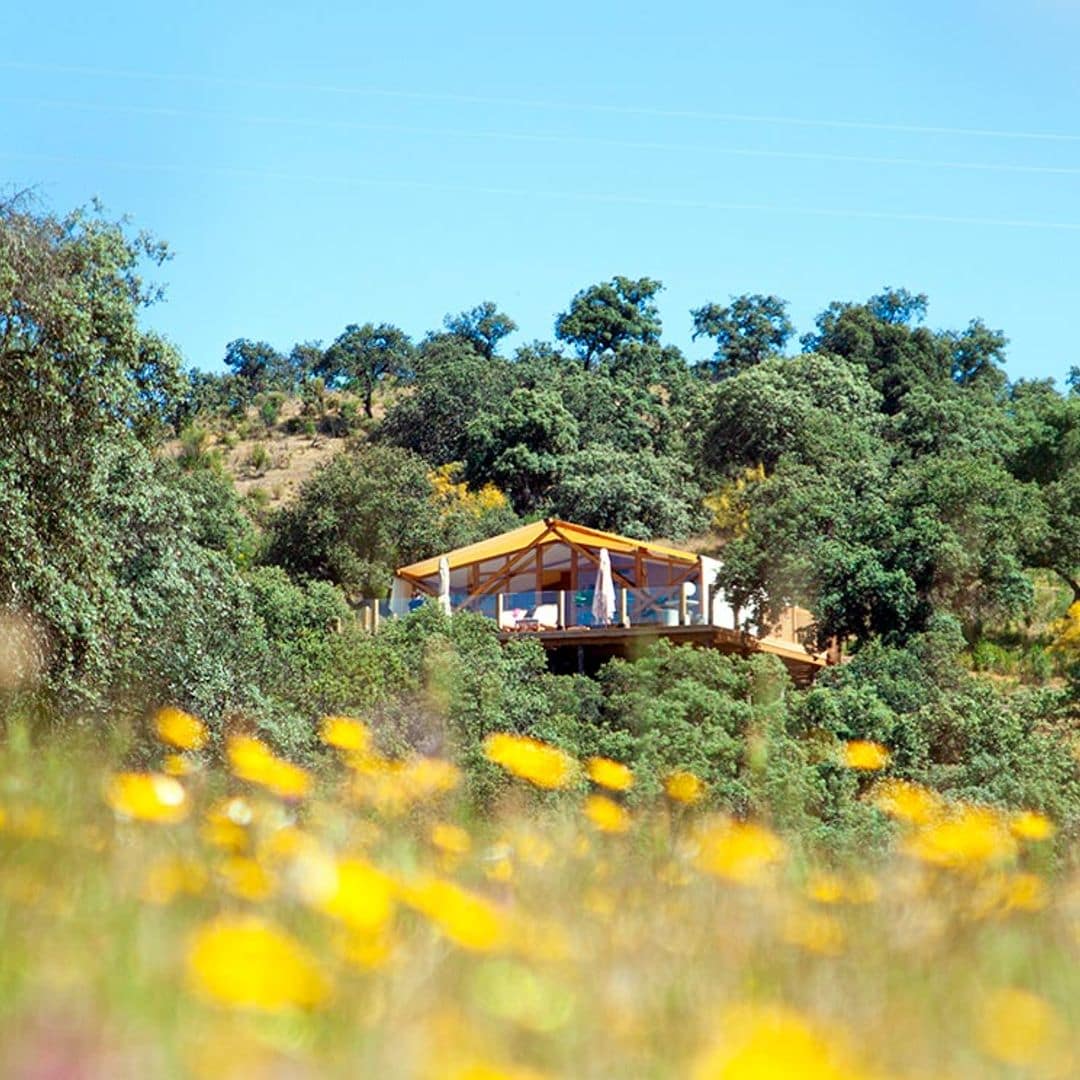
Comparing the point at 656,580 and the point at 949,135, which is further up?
the point at 949,135

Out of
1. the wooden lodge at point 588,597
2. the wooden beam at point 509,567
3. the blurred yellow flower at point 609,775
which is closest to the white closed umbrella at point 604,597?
the wooden lodge at point 588,597

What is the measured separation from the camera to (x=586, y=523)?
4172 cm

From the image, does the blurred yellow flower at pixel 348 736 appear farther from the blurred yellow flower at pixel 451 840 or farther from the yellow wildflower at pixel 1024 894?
the yellow wildflower at pixel 1024 894

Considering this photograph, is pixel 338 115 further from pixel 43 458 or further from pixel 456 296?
pixel 456 296

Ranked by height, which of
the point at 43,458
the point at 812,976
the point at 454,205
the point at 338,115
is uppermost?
the point at 454,205

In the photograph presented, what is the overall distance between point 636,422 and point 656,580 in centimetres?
1931

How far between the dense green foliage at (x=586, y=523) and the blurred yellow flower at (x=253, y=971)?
8.27ft

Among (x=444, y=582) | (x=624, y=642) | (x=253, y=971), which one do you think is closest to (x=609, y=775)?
(x=253, y=971)

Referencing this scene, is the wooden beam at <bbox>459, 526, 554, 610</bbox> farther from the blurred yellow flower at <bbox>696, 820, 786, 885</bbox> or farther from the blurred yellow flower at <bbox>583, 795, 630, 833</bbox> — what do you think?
the blurred yellow flower at <bbox>696, 820, 786, 885</bbox>

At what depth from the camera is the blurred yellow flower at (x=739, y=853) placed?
1995 mm

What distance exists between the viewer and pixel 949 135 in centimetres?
1298

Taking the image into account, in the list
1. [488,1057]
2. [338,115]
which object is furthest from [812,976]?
[338,115]

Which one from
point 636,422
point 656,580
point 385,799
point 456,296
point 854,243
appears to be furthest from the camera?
point 456,296

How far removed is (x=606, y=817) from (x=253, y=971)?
1.35 metres
